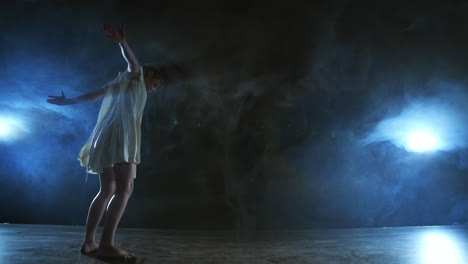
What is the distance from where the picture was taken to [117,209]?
6.81ft

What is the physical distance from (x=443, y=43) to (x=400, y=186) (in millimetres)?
3610

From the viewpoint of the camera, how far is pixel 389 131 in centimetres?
603

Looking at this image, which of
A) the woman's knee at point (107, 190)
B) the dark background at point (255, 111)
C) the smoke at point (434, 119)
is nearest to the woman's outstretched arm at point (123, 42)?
the woman's knee at point (107, 190)

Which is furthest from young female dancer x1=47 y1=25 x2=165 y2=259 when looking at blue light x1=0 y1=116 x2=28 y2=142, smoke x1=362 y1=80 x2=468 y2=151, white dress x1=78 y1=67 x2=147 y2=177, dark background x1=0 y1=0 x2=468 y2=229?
blue light x1=0 y1=116 x2=28 y2=142

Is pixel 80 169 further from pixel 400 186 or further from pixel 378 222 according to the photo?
pixel 400 186

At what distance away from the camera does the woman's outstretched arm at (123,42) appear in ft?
6.60

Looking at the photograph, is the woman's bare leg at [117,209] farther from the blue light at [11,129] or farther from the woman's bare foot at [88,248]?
the blue light at [11,129]

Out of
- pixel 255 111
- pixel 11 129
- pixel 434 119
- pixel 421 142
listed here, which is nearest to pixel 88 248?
pixel 255 111

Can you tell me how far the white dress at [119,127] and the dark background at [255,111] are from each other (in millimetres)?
2256

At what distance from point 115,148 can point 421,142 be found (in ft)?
20.1

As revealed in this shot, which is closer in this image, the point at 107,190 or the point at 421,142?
the point at 107,190

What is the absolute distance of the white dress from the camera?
83.3 inches

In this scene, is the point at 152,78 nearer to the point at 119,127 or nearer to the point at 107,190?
the point at 119,127

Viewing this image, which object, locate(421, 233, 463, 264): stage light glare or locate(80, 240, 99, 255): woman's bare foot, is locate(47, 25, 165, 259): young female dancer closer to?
locate(80, 240, 99, 255): woman's bare foot
